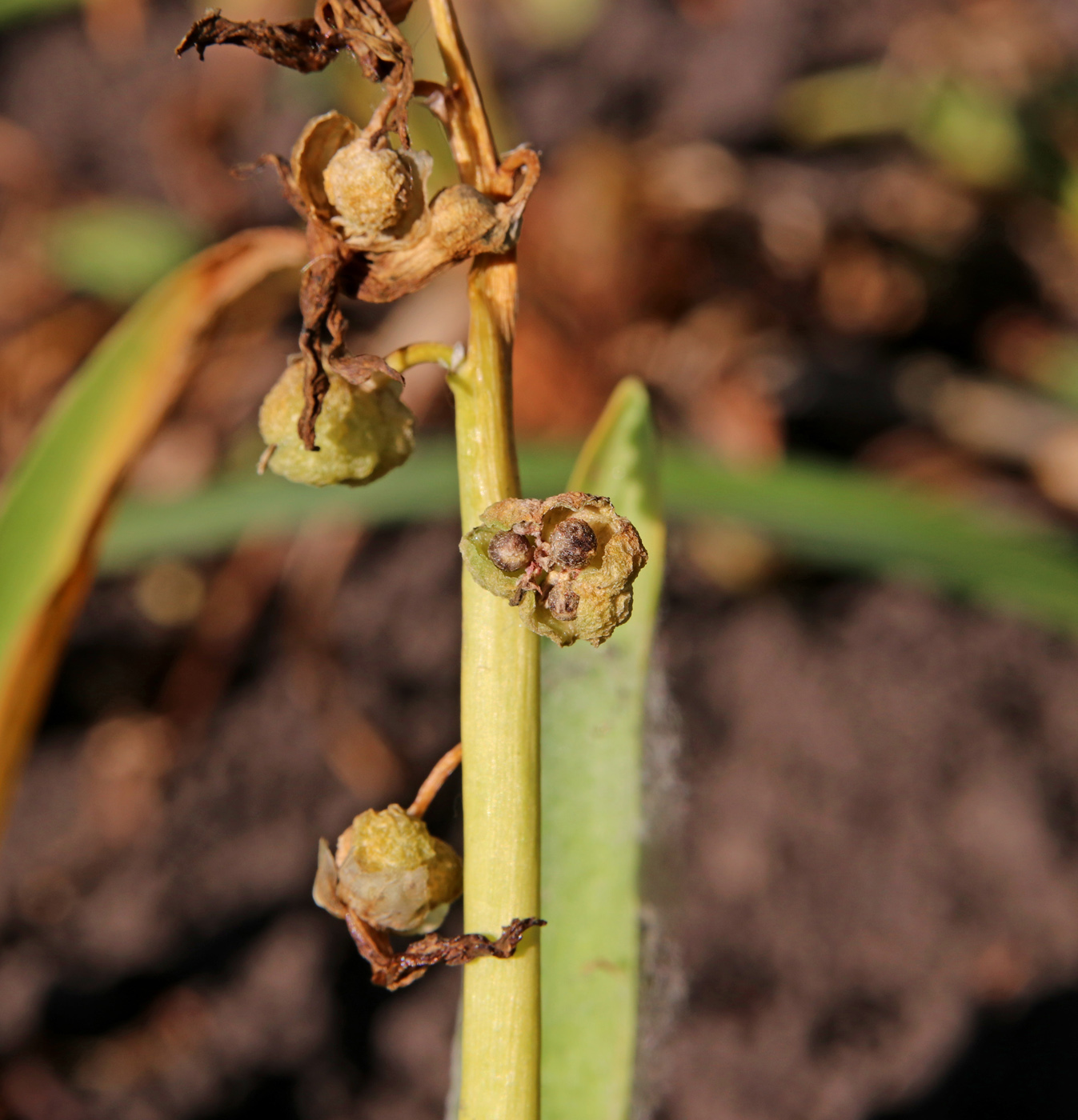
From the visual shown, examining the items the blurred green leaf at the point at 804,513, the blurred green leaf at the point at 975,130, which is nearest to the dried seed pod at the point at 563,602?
the blurred green leaf at the point at 804,513

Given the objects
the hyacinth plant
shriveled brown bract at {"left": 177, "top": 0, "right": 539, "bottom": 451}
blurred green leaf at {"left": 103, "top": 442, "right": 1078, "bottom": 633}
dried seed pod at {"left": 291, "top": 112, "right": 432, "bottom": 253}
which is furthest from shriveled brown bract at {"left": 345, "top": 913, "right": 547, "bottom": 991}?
blurred green leaf at {"left": 103, "top": 442, "right": 1078, "bottom": 633}

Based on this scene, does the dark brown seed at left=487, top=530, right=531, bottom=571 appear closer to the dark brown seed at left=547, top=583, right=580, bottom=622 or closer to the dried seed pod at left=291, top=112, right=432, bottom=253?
the dark brown seed at left=547, top=583, right=580, bottom=622

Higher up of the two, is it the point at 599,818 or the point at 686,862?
the point at 686,862

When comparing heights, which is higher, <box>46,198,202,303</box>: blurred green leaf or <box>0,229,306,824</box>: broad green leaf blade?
<box>46,198,202,303</box>: blurred green leaf

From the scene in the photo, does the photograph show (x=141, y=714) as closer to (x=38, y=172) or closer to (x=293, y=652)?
(x=293, y=652)

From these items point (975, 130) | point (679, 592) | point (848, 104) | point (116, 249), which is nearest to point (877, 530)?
point (679, 592)

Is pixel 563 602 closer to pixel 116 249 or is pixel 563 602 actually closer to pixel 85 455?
pixel 85 455
